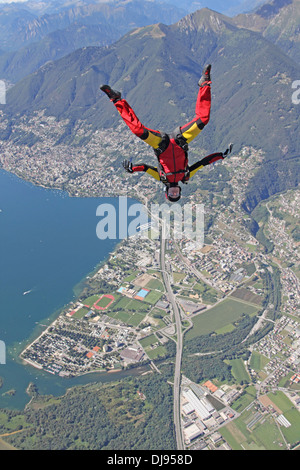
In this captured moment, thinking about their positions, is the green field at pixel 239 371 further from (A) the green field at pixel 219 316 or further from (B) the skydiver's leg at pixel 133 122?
(B) the skydiver's leg at pixel 133 122

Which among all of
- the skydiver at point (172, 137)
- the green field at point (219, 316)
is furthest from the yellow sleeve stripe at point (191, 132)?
the green field at point (219, 316)

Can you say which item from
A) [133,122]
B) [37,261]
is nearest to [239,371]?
[37,261]

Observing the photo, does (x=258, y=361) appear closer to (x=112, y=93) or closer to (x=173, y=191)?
(x=173, y=191)

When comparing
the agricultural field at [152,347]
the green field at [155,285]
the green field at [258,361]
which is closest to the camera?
the green field at [258,361]

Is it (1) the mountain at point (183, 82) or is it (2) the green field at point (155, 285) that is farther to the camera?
(1) the mountain at point (183, 82)

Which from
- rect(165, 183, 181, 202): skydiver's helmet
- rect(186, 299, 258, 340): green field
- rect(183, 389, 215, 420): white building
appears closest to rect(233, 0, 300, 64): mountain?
rect(186, 299, 258, 340): green field
